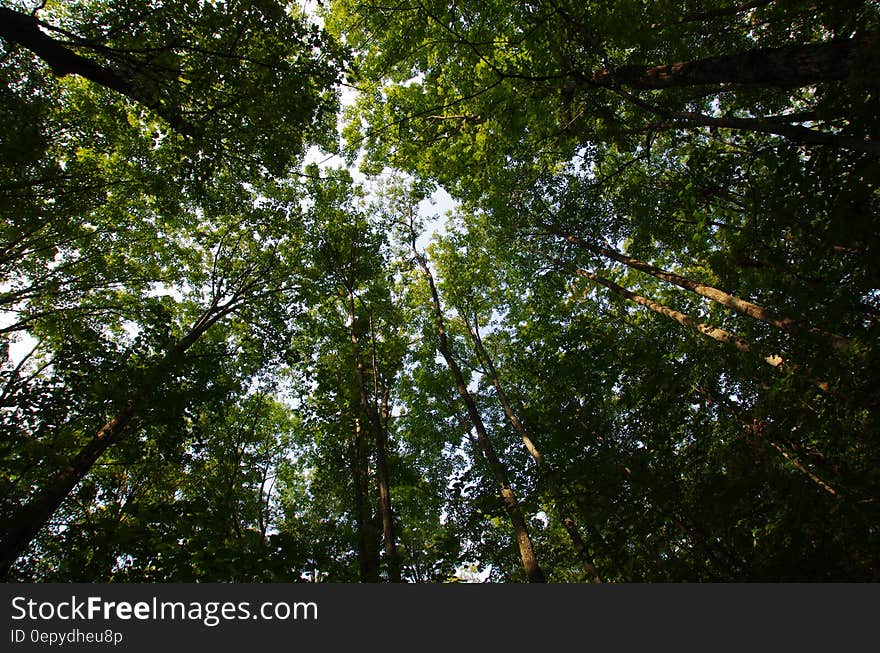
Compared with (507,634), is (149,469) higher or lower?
higher

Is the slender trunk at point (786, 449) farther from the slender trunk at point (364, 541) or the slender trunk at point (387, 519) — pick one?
the slender trunk at point (364, 541)

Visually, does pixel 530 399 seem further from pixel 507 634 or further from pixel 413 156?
pixel 507 634

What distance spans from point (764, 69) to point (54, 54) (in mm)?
7900

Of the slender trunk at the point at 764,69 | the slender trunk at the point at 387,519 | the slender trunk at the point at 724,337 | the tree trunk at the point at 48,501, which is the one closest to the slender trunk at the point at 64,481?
the tree trunk at the point at 48,501

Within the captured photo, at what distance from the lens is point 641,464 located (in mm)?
6281

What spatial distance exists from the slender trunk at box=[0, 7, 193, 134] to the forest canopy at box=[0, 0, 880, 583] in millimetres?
28

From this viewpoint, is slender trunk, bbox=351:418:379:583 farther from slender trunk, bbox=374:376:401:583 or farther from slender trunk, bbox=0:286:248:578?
slender trunk, bbox=0:286:248:578

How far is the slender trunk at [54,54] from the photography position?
12.3 ft

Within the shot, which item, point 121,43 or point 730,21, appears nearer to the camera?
point 121,43

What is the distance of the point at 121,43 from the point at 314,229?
766 centimetres

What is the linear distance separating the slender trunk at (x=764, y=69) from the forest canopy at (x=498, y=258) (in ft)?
0.11

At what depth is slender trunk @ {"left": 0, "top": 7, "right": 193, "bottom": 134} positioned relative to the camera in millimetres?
3758

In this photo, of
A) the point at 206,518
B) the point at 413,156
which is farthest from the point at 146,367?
the point at 413,156

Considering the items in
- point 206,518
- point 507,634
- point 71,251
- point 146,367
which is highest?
point 71,251
